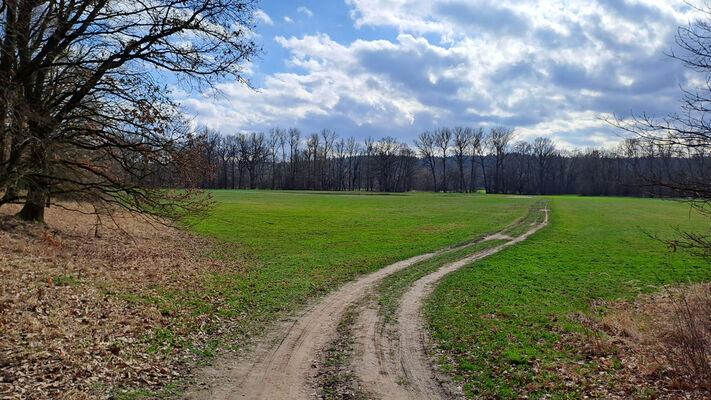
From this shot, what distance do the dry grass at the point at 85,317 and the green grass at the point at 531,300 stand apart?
560 cm

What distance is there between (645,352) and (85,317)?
1178cm

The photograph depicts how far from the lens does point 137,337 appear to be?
27.8 ft

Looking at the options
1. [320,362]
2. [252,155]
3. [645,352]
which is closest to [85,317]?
[320,362]

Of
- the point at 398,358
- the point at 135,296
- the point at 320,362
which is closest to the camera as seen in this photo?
the point at 320,362

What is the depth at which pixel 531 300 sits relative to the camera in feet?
42.5

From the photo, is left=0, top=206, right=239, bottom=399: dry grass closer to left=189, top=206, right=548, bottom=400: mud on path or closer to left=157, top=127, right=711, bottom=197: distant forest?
left=189, top=206, right=548, bottom=400: mud on path

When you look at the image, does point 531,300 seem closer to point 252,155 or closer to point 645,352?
point 645,352

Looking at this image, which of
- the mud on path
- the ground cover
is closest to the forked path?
the mud on path

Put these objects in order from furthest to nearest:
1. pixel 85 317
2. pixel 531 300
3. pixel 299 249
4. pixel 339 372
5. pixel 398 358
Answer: pixel 299 249 < pixel 531 300 < pixel 85 317 < pixel 398 358 < pixel 339 372

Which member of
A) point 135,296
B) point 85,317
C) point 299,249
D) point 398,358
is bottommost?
point 299,249

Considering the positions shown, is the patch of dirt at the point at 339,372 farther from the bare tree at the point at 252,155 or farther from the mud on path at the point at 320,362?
the bare tree at the point at 252,155

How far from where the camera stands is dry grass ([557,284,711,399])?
21.9ft

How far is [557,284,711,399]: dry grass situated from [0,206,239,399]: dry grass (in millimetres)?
7559

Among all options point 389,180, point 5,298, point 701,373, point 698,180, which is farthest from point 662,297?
point 389,180
